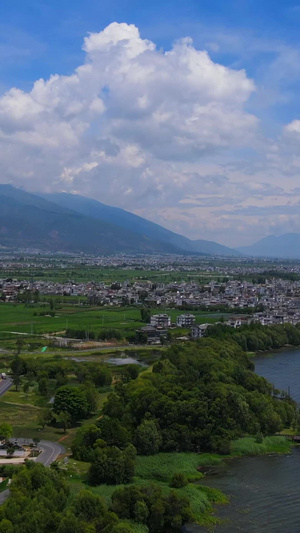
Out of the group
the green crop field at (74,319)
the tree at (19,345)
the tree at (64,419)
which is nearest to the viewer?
the tree at (64,419)

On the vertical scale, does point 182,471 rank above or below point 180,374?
below

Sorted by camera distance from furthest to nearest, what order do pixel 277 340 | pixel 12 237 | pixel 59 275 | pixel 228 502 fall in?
pixel 12 237, pixel 59 275, pixel 277 340, pixel 228 502

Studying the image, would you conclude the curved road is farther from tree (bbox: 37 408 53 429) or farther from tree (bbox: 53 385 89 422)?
tree (bbox: 53 385 89 422)

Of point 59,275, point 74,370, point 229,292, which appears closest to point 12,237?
point 59,275

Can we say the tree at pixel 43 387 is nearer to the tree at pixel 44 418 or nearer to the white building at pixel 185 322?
the tree at pixel 44 418

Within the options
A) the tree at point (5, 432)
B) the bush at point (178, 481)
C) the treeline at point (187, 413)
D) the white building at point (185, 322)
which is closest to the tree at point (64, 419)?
the treeline at point (187, 413)

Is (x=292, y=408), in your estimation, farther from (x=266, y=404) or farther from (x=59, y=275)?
(x=59, y=275)

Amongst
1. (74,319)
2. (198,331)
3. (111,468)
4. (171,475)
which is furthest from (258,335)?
(111,468)

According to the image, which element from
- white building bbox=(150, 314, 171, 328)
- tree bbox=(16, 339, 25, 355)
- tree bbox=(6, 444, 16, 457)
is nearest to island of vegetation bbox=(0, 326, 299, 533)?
tree bbox=(6, 444, 16, 457)

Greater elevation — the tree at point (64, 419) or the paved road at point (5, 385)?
the tree at point (64, 419)
